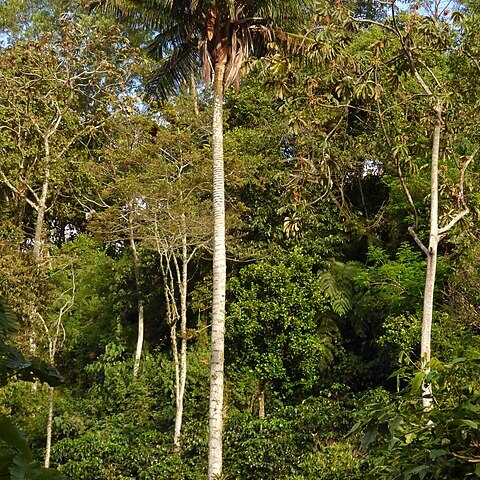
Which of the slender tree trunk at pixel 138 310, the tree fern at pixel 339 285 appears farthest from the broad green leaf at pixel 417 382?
the slender tree trunk at pixel 138 310

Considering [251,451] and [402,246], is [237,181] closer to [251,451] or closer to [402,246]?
[402,246]

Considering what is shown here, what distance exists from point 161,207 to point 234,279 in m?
2.02

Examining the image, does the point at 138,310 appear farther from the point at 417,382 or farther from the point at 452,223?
the point at 417,382

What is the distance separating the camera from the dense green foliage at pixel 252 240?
9812mm

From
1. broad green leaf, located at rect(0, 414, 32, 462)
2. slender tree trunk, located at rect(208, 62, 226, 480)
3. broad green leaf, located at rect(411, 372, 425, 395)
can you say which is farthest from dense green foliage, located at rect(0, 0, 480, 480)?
broad green leaf, located at rect(0, 414, 32, 462)

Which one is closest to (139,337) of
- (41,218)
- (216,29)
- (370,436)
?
(41,218)

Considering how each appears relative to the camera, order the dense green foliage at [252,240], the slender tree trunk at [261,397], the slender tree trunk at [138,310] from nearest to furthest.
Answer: the dense green foliage at [252,240]
the slender tree trunk at [261,397]
the slender tree trunk at [138,310]

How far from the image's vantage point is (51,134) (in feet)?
57.6

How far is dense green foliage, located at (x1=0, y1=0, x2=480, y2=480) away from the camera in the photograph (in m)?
9.81

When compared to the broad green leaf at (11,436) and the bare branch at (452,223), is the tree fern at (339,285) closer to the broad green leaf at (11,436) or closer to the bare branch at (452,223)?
the bare branch at (452,223)

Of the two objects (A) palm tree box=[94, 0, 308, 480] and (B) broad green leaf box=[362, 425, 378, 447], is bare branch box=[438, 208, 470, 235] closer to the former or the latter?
(A) palm tree box=[94, 0, 308, 480]

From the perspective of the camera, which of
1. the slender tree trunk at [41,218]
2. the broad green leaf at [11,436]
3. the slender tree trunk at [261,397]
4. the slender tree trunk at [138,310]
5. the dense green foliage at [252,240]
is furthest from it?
the slender tree trunk at [41,218]

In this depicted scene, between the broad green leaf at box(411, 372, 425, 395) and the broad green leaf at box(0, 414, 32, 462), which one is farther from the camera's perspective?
the broad green leaf at box(411, 372, 425, 395)

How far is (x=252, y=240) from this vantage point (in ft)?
52.1
